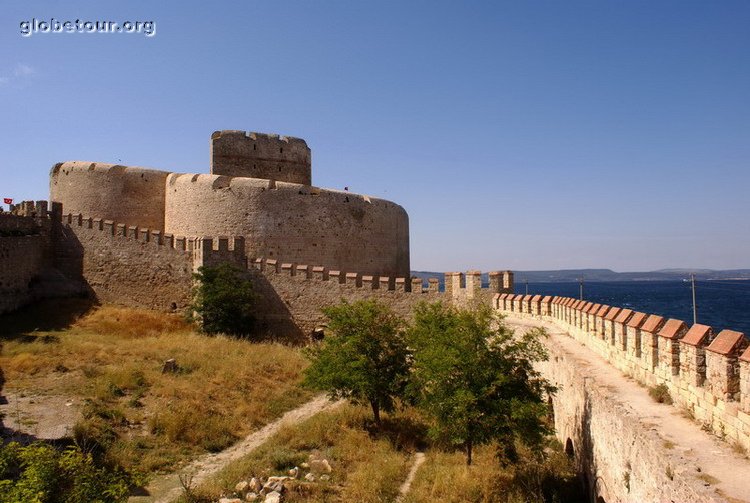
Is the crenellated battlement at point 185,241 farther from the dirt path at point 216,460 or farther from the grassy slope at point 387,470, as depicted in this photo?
the grassy slope at point 387,470

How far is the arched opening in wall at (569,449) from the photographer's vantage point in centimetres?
890

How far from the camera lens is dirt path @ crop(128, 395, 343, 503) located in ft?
27.8

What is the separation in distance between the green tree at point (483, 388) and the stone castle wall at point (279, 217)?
11.3 metres

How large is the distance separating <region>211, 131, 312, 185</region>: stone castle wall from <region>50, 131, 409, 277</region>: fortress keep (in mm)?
45

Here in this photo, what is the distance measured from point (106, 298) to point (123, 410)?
9.74m

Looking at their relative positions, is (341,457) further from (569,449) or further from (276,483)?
(569,449)

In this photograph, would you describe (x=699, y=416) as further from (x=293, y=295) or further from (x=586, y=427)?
(x=293, y=295)

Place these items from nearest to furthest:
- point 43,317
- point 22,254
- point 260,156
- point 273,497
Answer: point 273,497, point 43,317, point 22,254, point 260,156

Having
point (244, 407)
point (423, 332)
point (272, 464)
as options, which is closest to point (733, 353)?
point (423, 332)

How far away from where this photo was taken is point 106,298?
19.4m

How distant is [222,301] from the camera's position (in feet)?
56.1

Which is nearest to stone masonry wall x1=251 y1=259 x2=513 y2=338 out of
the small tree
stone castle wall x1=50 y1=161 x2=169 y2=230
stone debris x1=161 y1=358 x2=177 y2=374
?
the small tree

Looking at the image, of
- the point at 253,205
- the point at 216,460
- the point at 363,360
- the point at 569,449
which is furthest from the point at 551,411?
the point at 253,205

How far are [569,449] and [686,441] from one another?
480 cm
